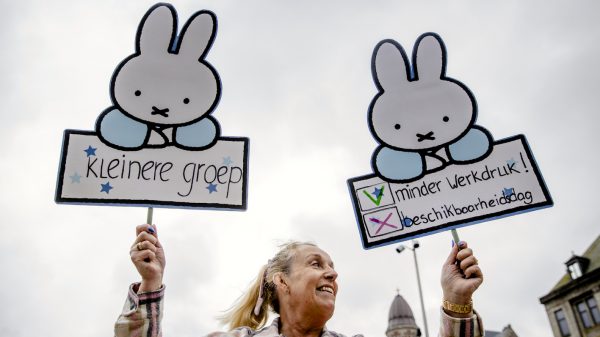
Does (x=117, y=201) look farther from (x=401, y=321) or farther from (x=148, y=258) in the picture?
(x=401, y=321)

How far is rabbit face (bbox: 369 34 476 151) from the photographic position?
3.11 m

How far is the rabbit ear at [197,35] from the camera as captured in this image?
316 cm

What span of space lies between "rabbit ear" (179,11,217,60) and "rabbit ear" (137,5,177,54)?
83 mm

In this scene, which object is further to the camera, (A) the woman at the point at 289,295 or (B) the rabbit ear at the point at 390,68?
(B) the rabbit ear at the point at 390,68

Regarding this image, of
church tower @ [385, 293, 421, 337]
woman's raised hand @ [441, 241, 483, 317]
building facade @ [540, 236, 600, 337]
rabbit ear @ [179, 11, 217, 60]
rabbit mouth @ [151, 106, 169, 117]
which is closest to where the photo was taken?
woman's raised hand @ [441, 241, 483, 317]

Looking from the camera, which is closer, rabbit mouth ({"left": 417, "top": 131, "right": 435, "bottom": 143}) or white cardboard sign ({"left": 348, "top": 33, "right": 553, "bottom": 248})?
white cardboard sign ({"left": 348, "top": 33, "right": 553, "bottom": 248})

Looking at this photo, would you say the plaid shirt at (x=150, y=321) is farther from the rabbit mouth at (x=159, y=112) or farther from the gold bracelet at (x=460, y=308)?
the rabbit mouth at (x=159, y=112)

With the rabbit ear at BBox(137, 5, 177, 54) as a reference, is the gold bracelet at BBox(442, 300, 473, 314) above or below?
below

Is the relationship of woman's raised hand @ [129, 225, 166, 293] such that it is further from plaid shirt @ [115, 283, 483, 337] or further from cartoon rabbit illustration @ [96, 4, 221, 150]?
cartoon rabbit illustration @ [96, 4, 221, 150]

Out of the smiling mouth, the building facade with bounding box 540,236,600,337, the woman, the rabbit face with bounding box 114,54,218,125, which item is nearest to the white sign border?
the rabbit face with bounding box 114,54,218,125

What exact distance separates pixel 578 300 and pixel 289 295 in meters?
→ 30.8

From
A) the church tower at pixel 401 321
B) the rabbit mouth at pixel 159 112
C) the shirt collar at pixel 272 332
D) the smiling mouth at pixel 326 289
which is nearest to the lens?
the shirt collar at pixel 272 332

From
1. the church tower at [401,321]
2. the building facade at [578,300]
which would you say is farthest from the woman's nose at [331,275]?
the church tower at [401,321]

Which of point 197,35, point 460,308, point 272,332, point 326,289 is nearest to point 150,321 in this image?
point 272,332
